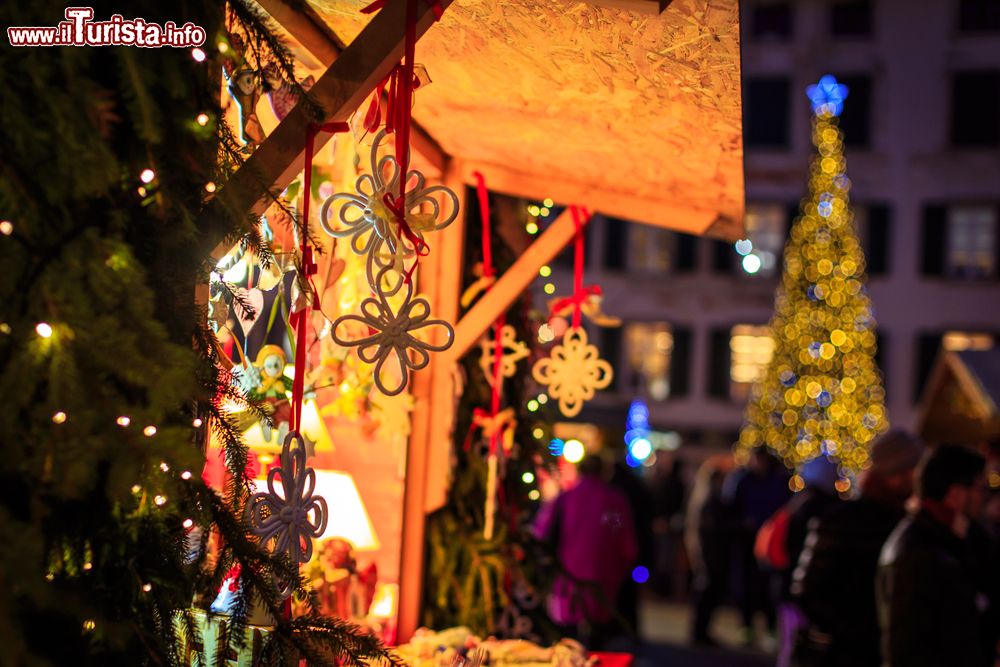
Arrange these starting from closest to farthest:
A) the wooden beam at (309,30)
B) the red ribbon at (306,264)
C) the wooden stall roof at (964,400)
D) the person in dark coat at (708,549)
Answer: the red ribbon at (306,264), the wooden beam at (309,30), the wooden stall roof at (964,400), the person in dark coat at (708,549)

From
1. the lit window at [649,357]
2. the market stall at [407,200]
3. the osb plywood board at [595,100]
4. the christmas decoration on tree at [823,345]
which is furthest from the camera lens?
the lit window at [649,357]

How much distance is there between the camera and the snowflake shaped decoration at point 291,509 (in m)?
2.89

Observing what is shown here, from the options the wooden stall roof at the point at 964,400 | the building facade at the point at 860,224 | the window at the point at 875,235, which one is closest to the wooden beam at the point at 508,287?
the wooden stall roof at the point at 964,400

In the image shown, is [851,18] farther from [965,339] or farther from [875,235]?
[965,339]

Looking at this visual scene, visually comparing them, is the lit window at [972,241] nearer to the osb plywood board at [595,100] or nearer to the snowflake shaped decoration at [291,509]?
the osb plywood board at [595,100]

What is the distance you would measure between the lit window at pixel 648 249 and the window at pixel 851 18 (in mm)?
6322

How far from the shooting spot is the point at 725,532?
13.9m

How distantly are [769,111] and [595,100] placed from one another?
92.5 feet

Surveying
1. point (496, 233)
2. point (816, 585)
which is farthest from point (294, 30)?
point (816, 585)

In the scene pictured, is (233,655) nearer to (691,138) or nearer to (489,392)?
(691,138)

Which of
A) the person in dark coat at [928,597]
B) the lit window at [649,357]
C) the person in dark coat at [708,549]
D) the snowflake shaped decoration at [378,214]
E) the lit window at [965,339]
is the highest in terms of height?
the lit window at [965,339]

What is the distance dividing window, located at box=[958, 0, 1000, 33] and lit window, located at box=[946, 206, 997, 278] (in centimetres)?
416

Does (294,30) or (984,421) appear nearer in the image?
(294,30)

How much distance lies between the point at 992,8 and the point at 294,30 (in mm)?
28919
